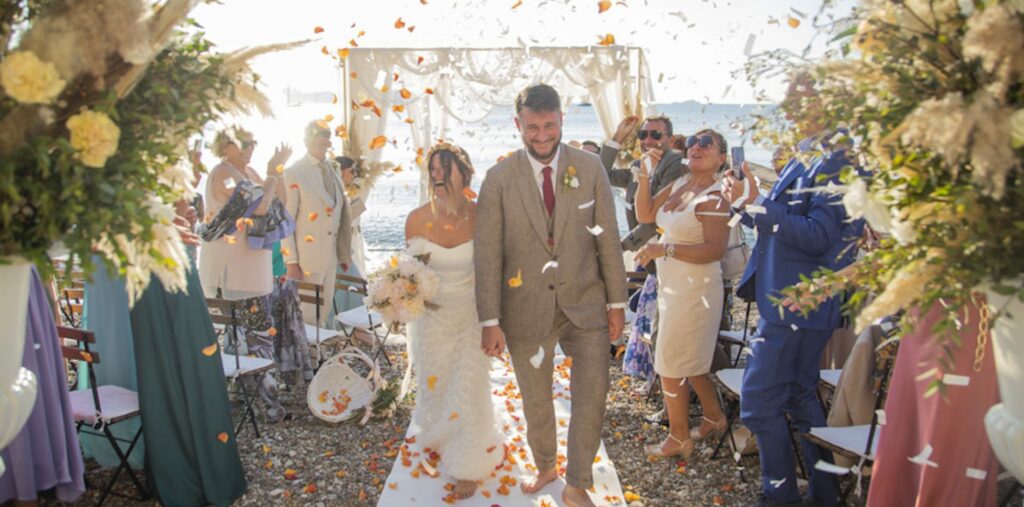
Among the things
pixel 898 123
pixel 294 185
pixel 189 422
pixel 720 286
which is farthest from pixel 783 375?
pixel 294 185

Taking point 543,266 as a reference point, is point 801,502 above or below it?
below

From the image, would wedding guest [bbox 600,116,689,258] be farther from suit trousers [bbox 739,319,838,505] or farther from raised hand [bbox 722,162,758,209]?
suit trousers [bbox 739,319,838,505]

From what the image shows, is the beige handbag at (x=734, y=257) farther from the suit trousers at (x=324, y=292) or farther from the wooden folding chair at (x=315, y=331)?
the suit trousers at (x=324, y=292)

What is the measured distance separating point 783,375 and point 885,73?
7.69ft

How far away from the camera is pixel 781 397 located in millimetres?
3900

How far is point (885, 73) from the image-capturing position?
1803 millimetres

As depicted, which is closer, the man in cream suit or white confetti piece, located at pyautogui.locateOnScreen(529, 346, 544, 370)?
white confetti piece, located at pyautogui.locateOnScreen(529, 346, 544, 370)

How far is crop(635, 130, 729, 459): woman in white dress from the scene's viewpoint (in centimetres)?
461

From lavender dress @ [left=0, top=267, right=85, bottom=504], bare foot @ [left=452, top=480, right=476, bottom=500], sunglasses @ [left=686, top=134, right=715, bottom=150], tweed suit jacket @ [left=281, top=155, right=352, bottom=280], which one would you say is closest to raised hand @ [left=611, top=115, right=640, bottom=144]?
sunglasses @ [left=686, top=134, right=715, bottom=150]

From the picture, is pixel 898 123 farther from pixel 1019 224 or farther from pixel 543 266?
pixel 543 266

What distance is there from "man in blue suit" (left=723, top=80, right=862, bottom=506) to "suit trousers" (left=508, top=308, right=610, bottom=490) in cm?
75

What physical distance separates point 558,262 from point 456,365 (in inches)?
40.7

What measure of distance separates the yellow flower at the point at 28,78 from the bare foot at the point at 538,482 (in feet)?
10.8

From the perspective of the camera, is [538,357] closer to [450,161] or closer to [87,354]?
[450,161]
